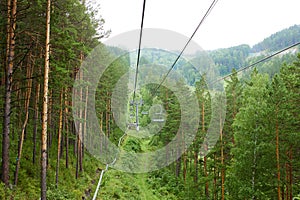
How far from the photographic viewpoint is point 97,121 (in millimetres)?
27828

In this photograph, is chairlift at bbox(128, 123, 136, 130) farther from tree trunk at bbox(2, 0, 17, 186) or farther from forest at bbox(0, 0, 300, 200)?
tree trunk at bbox(2, 0, 17, 186)

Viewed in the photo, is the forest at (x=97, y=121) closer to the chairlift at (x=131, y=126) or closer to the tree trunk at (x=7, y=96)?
the tree trunk at (x=7, y=96)

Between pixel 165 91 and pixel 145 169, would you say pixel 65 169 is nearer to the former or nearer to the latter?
pixel 145 169

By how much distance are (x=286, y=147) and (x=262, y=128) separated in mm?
1599

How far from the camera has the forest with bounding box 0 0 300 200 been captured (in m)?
9.60

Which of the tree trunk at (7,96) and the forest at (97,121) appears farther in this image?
the forest at (97,121)

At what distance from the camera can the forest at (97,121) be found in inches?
378

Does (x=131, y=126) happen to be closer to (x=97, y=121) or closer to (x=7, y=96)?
(x=97, y=121)

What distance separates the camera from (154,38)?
12.3 metres

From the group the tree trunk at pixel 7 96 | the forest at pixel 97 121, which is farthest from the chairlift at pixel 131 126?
the tree trunk at pixel 7 96

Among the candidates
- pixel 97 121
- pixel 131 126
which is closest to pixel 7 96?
pixel 97 121

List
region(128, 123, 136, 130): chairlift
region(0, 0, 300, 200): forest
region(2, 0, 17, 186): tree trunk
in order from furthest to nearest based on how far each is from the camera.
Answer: region(128, 123, 136, 130): chairlift → region(0, 0, 300, 200): forest → region(2, 0, 17, 186): tree trunk

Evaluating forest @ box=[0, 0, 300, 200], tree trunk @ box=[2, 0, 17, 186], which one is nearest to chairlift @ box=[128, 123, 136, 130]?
forest @ box=[0, 0, 300, 200]

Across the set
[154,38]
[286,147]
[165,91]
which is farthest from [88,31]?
[165,91]
